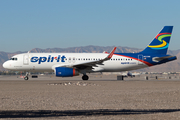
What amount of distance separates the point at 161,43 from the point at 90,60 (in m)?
12.3

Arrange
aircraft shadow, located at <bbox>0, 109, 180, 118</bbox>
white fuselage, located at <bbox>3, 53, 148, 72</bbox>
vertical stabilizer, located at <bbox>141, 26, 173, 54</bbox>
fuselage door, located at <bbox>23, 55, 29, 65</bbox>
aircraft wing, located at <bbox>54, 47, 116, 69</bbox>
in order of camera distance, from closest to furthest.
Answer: aircraft shadow, located at <bbox>0, 109, 180, 118</bbox> → aircraft wing, located at <bbox>54, 47, 116, 69</bbox> → white fuselage, located at <bbox>3, 53, 148, 72</bbox> → fuselage door, located at <bbox>23, 55, 29, 65</bbox> → vertical stabilizer, located at <bbox>141, 26, 173, 54</bbox>

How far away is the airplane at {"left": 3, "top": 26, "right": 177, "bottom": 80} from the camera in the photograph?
139 feet

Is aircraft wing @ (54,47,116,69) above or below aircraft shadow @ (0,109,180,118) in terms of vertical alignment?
above

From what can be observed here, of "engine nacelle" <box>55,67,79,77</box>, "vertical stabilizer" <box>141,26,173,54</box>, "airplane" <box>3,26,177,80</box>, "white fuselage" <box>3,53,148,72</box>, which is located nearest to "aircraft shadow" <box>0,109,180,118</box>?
"engine nacelle" <box>55,67,79,77</box>

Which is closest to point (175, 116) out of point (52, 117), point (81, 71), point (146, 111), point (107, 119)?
point (146, 111)

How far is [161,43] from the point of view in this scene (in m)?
45.6

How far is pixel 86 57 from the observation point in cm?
4384

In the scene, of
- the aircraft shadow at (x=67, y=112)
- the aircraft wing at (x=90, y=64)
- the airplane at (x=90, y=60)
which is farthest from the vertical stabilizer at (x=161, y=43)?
the aircraft shadow at (x=67, y=112)

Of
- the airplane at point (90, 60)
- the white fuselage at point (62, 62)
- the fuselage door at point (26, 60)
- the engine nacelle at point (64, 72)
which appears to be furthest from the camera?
the fuselage door at point (26, 60)

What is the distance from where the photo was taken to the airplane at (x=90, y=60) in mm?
42375

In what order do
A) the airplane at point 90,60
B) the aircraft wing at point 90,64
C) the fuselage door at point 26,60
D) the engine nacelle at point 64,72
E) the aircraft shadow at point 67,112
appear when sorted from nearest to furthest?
the aircraft shadow at point 67,112 → the engine nacelle at point 64,72 → the aircraft wing at point 90,64 → the airplane at point 90,60 → the fuselage door at point 26,60

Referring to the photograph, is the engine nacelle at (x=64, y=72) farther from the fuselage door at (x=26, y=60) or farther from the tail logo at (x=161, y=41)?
the tail logo at (x=161, y=41)

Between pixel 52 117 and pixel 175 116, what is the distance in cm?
462

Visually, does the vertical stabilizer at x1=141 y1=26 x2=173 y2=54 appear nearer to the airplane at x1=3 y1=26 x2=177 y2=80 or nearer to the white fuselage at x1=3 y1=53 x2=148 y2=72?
the airplane at x1=3 y1=26 x2=177 y2=80
